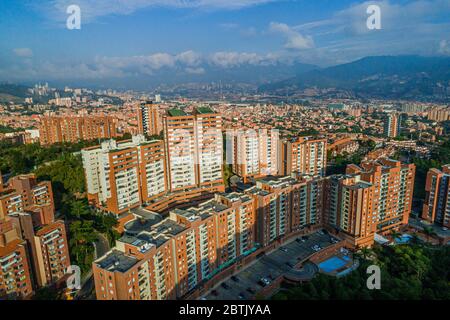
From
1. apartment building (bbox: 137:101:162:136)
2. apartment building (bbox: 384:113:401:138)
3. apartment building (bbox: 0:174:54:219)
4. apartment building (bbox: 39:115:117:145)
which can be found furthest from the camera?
apartment building (bbox: 384:113:401:138)

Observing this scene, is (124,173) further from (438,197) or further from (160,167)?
(438,197)

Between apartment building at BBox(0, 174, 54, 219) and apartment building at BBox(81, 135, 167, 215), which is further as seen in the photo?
apartment building at BBox(81, 135, 167, 215)

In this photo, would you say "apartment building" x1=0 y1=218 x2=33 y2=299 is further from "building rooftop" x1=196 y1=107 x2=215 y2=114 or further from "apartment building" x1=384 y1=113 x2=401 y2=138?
"apartment building" x1=384 y1=113 x2=401 y2=138

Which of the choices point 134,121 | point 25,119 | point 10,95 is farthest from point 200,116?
point 10,95

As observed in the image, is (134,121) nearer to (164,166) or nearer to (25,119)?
(25,119)

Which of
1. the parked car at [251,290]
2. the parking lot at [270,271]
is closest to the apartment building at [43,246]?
the parking lot at [270,271]

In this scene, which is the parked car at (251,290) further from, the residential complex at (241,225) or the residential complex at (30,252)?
the residential complex at (30,252)

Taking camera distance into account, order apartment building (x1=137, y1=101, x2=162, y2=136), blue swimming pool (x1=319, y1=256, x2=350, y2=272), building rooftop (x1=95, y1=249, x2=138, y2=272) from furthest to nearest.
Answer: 1. apartment building (x1=137, y1=101, x2=162, y2=136)
2. blue swimming pool (x1=319, y1=256, x2=350, y2=272)
3. building rooftop (x1=95, y1=249, x2=138, y2=272)

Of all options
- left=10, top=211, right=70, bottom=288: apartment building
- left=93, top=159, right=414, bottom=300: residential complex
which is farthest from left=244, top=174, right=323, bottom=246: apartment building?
left=10, top=211, right=70, bottom=288: apartment building
